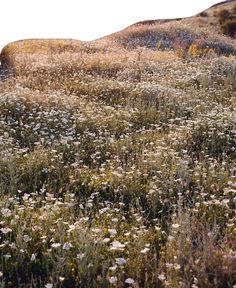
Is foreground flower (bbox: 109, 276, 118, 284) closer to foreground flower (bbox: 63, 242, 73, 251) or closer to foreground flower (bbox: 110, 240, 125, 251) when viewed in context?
foreground flower (bbox: 110, 240, 125, 251)

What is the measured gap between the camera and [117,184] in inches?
283

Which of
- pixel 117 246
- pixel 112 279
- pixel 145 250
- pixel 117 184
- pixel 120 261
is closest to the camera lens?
pixel 112 279

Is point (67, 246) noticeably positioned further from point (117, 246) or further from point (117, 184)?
point (117, 184)

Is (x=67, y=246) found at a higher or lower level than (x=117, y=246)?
higher

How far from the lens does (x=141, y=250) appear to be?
505 cm

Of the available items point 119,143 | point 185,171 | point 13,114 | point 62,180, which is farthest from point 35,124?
point 185,171

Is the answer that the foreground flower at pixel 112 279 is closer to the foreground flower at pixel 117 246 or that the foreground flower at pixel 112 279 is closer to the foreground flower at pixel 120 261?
the foreground flower at pixel 120 261

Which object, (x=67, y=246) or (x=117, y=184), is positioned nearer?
(x=67, y=246)

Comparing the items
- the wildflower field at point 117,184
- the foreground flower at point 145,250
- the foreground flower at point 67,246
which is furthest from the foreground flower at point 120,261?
the foreground flower at point 67,246

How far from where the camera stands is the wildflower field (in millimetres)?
4887

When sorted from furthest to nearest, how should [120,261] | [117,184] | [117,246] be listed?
[117,184] < [117,246] < [120,261]

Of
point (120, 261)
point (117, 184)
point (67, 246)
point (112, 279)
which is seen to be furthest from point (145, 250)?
point (117, 184)

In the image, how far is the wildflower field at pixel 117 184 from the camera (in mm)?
4887

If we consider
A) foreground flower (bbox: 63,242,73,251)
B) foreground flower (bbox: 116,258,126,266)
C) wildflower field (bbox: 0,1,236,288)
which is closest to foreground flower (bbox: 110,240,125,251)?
wildflower field (bbox: 0,1,236,288)
